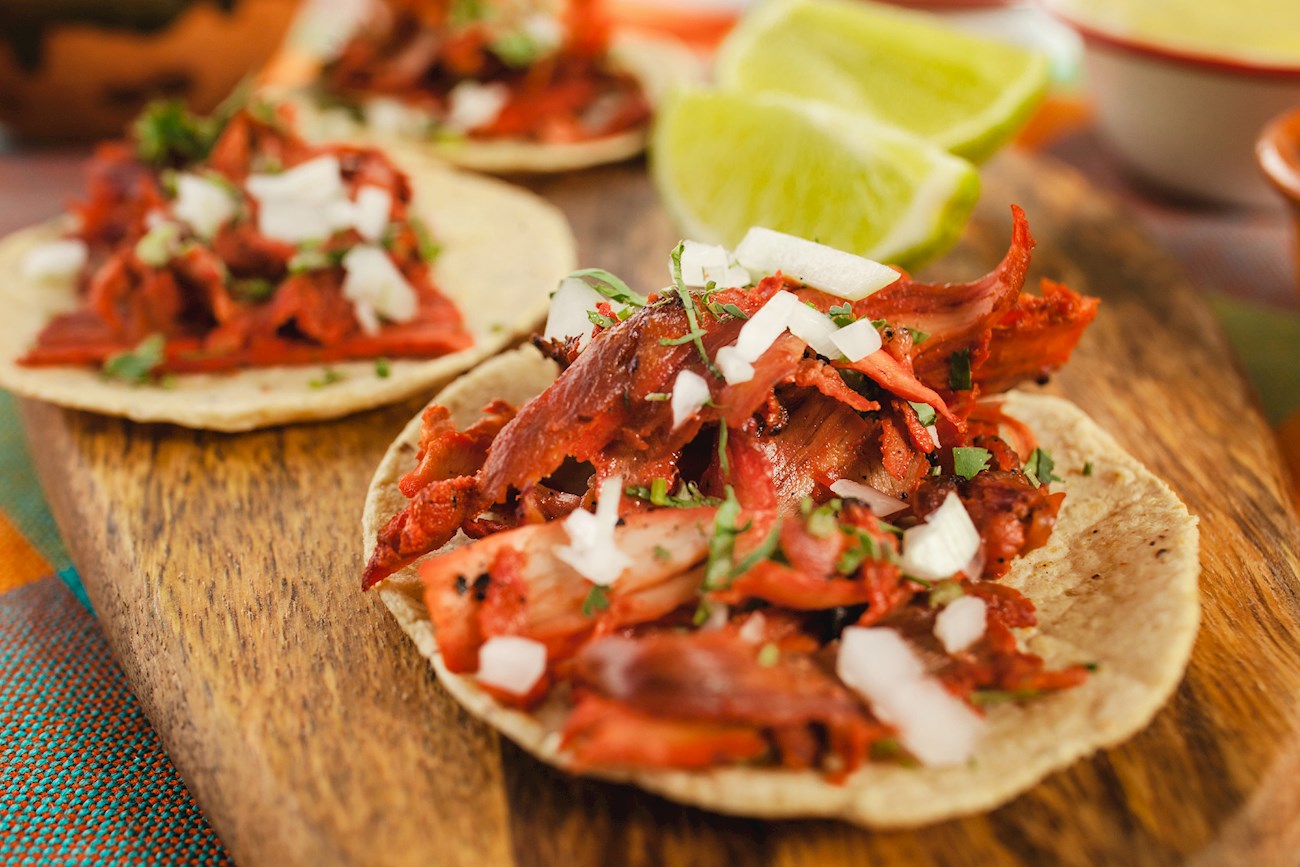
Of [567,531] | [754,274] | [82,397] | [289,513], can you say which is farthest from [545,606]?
[82,397]

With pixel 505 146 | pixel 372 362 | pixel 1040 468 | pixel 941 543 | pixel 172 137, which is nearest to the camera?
pixel 941 543

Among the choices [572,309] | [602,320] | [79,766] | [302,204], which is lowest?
[79,766]

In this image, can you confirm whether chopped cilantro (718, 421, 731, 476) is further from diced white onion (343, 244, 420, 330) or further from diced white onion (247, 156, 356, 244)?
diced white onion (247, 156, 356, 244)

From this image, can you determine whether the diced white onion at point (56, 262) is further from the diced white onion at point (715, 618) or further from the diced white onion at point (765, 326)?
the diced white onion at point (715, 618)

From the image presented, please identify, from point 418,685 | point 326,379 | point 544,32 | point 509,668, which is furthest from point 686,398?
point 544,32

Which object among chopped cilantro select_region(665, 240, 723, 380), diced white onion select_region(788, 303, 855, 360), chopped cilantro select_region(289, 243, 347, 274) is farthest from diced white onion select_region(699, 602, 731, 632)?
chopped cilantro select_region(289, 243, 347, 274)

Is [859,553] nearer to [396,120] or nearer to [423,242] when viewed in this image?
[423,242]

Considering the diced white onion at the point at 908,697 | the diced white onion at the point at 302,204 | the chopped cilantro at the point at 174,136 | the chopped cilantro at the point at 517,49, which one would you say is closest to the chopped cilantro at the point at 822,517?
the diced white onion at the point at 908,697
